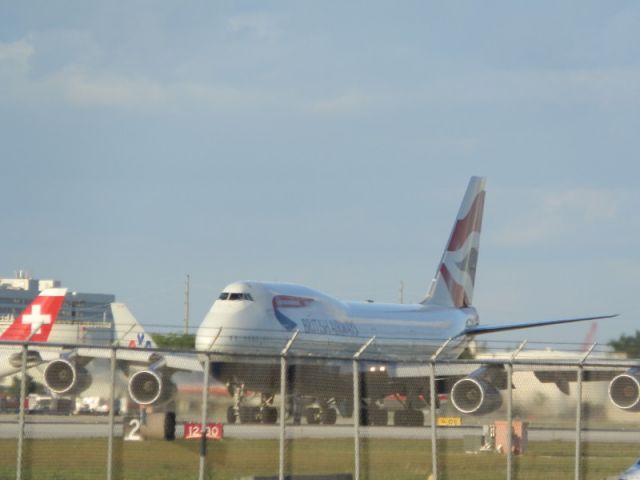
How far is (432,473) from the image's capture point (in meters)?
17.8

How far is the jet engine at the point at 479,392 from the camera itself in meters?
21.4

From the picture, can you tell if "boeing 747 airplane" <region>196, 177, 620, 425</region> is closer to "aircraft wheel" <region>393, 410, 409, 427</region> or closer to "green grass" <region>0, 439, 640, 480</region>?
"aircraft wheel" <region>393, 410, 409, 427</region>

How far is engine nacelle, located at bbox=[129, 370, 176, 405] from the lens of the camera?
56.7 feet

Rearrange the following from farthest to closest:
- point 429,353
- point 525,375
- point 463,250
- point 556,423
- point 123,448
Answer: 1. point 463,250
2. point 429,353
3. point 525,375
4. point 556,423
5. point 123,448

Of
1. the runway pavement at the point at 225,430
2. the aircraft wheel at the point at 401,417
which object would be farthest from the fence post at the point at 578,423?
the aircraft wheel at the point at 401,417

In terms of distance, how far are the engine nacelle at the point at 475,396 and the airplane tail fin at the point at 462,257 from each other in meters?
21.1

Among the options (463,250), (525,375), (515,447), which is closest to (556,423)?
(515,447)

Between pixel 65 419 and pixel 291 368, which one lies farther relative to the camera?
pixel 291 368

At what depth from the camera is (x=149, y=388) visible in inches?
774

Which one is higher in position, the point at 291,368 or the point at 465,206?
the point at 465,206

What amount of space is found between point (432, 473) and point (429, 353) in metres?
24.8

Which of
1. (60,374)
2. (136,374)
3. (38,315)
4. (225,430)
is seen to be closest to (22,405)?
(225,430)

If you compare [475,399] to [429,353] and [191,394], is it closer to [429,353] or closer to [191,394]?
[191,394]

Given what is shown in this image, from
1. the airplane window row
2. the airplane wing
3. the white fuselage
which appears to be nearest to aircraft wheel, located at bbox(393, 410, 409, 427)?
the airplane wing
